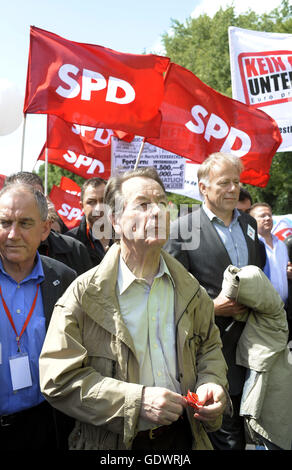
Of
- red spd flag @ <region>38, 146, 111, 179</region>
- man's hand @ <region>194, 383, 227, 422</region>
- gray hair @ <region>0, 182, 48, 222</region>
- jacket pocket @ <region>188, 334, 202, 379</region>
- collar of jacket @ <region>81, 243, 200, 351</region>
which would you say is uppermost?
red spd flag @ <region>38, 146, 111, 179</region>

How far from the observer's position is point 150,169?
8.35ft

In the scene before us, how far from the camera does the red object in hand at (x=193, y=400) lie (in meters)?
2.13

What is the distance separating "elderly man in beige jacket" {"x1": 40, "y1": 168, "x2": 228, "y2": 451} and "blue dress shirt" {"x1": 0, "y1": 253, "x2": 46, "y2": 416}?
1.01 ft

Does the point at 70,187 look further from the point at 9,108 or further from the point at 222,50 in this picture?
the point at 222,50

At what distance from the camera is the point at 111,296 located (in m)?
2.20

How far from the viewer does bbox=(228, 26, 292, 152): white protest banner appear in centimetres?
708

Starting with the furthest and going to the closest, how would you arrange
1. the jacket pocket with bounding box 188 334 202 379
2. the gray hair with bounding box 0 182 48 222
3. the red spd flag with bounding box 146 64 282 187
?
the red spd flag with bounding box 146 64 282 187, the gray hair with bounding box 0 182 48 222, the jacket pocket with bounding box 188 334 202 379

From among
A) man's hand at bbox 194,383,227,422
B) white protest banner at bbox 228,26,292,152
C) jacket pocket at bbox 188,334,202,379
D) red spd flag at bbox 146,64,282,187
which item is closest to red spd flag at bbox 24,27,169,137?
red spd flag at bbox 146,64,282,187

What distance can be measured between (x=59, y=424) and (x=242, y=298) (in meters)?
1.31

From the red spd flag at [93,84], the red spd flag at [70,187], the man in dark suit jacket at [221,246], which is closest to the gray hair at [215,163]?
the man in dark suit jacket at [221,246]

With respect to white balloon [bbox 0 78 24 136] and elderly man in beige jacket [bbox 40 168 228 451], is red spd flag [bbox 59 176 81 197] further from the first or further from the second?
elderly man in beige jacket [bbox 40 168 228 451]
